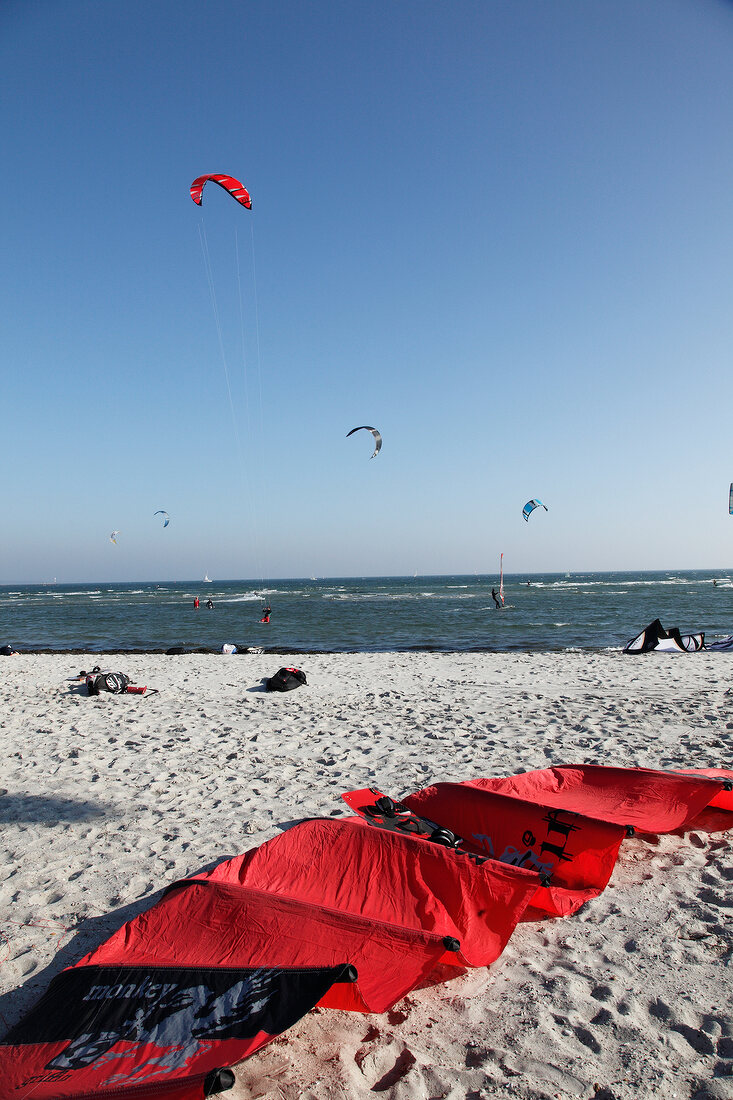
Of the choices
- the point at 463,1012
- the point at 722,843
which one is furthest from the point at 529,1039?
the point at 722,843

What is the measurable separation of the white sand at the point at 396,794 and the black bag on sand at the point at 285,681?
31 centimetres

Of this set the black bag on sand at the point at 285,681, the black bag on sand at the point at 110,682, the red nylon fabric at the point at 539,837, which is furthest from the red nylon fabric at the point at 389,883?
the black bag on sand at the point at 110,682

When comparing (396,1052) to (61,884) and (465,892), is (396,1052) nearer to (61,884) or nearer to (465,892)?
(465,892)

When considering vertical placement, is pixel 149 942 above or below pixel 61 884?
above

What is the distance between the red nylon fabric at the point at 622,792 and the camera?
4.30 metres

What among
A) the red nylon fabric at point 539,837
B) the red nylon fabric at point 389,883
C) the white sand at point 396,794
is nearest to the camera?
the white sand at point 396,794

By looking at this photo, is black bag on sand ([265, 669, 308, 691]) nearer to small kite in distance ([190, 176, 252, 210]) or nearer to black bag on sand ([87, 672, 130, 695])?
black bag on sand ([87, 672, 130, 695])

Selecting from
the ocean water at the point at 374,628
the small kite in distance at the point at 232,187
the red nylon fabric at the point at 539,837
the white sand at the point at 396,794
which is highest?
the small kite in distance at the point at 232,187

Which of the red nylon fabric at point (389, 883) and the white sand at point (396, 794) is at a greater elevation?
the red nylon fabric at point (389, 883)

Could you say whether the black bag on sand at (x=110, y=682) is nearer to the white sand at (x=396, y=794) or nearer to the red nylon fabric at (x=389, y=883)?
the white sand at (x=396, y=794)

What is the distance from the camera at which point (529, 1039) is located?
2.53 meters

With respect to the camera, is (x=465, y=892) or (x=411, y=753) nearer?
(x=465, y=892)

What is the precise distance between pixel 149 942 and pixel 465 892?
5.60ft

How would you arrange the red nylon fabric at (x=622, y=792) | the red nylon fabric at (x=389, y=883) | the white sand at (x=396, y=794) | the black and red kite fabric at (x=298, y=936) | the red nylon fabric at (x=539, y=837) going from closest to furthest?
the black and red kite fabric at (x=298, y=936) → the white sand at (x=396, y=794) → the red nylon fabric at (x=389, y=883) → the red nylon fabric at (x=539, y=837) → the red nylon fabric at (x=622, y=792)
